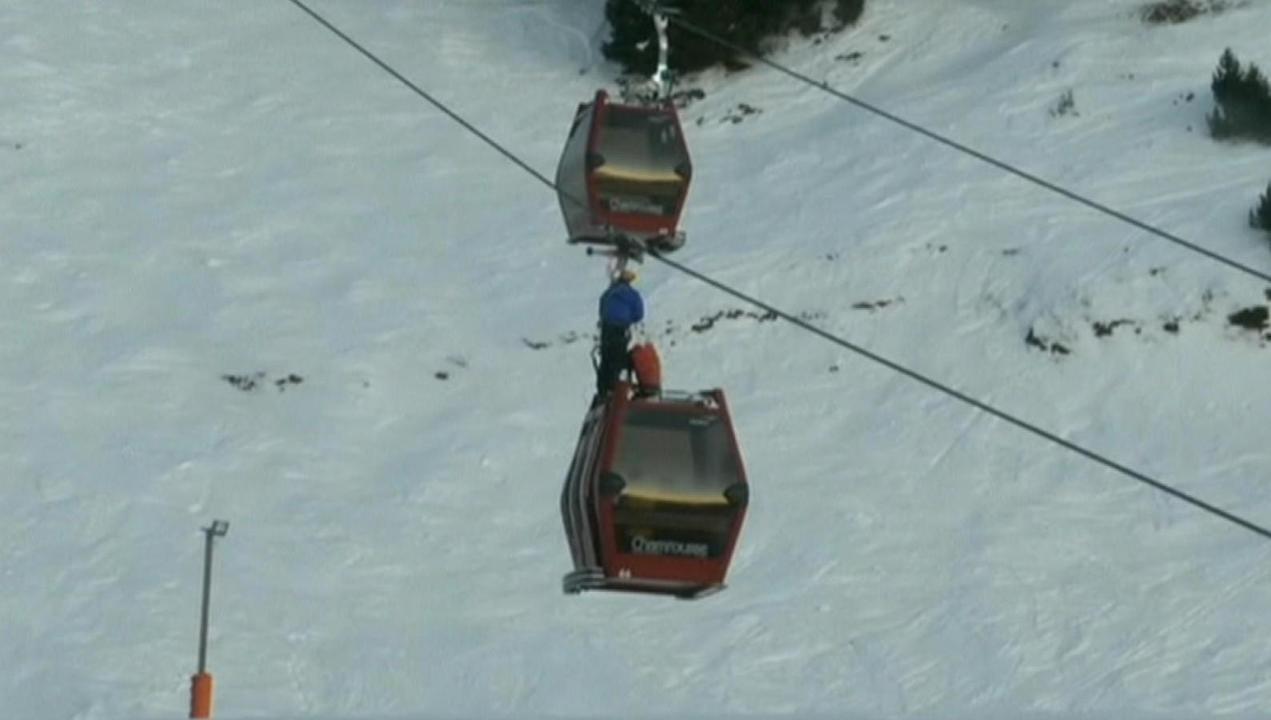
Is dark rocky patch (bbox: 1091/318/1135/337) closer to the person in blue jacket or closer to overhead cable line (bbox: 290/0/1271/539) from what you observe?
overhead cable line (bbox: 290/0/1271/539)

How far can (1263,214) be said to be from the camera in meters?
26.2

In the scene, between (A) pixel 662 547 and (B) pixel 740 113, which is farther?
(B) pixel 740 113

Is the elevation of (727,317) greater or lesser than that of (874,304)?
lesser

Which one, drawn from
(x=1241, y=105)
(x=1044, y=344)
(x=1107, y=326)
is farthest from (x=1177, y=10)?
(x=1044, y=344)

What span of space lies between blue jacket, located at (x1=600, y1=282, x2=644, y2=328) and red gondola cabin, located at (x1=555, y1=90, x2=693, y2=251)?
1162mm

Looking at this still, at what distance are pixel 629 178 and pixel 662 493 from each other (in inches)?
118

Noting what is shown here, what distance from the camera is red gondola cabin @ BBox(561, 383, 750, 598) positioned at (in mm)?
15227

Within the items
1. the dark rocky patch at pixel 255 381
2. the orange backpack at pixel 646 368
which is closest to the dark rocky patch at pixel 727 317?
the dark rocky patch at pixel 255 381

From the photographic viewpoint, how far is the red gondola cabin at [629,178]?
57.7 feet

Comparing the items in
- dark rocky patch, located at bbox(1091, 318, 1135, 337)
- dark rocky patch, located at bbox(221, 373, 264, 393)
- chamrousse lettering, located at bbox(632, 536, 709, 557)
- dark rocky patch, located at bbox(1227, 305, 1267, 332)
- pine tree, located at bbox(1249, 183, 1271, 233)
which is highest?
chamrousse lettering, located at bbox(632, 536, 709, 557)

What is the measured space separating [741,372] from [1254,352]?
14.7ft

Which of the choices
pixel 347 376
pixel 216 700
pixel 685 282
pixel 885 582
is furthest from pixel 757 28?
pixel 216 700

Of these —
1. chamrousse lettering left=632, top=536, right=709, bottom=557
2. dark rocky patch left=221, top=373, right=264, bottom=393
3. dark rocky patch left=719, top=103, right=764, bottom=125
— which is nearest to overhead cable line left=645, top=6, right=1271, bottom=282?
dark rocky patch left=719, top=103, right=764, bottom=125

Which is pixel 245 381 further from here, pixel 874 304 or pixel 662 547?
pixel 662 547
